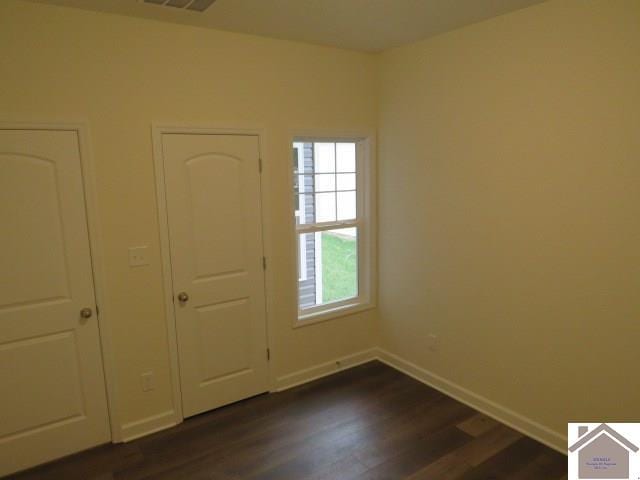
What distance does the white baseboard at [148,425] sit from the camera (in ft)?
9.29

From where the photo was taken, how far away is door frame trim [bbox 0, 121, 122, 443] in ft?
8.05

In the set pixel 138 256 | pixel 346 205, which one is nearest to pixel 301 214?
pixel 346 205

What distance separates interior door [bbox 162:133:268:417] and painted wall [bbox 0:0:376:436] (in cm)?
11

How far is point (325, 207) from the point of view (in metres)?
3.65

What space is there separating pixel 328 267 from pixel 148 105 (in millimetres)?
1924

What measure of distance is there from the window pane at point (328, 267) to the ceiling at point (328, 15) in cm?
154

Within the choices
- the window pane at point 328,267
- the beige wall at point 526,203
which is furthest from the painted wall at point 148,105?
the beige wall at point 526,203

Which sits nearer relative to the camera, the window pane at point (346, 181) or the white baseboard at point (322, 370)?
the white baseboard at point (322, 370)

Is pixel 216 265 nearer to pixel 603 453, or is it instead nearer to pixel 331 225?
pixel 331 225

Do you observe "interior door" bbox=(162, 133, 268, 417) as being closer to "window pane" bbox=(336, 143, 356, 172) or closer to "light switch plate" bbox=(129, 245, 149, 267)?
"light switch plate" bbox=(129, 245, 149, 267)

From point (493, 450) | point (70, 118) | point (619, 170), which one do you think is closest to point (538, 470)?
point (493, 450)

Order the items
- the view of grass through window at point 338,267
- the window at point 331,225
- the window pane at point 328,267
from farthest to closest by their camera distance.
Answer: the view of grass through window at point 338,267 → the window pane at point 328,267 → the window at point 331,225

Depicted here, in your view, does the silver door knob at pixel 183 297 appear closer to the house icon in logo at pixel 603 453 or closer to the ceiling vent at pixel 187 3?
the ceiling vent at pixel 187 3

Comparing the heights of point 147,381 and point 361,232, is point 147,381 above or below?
below
